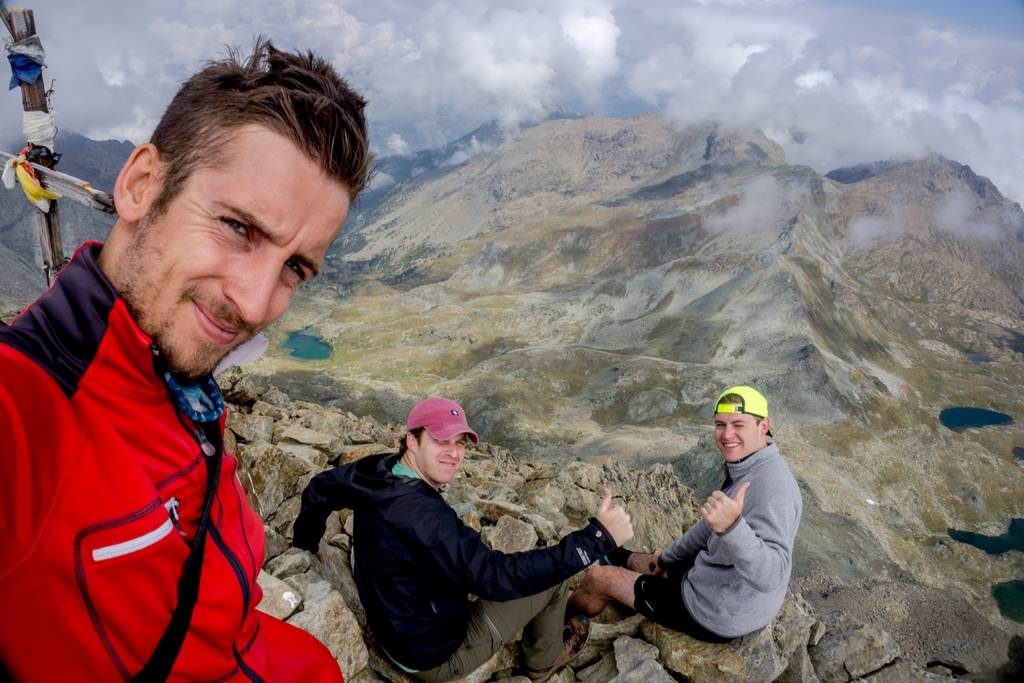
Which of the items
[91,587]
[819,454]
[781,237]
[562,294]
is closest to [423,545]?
[91,587]

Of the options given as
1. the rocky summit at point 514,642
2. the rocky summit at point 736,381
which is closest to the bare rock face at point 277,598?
the rocky summit at point 514,642

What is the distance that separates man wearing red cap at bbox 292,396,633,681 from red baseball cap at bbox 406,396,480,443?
12mm

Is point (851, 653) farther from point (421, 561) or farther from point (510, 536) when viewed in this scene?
point (421, 561)

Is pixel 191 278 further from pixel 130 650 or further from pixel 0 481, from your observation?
pixel 130 650

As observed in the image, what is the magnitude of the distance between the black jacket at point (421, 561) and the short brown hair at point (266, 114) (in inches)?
148

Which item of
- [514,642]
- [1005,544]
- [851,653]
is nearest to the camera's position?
[514,642]

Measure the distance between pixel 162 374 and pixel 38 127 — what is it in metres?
7.00

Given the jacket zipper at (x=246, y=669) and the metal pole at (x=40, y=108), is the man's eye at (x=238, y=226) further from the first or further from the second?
the metal pole at (x=40, y=108)

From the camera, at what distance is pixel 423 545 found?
5355mm

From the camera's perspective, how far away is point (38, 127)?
679cm

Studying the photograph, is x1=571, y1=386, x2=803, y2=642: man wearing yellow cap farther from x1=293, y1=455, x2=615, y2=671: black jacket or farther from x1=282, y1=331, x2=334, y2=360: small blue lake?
x1=282, y1=331, x2=334, y2=360: small blue lake

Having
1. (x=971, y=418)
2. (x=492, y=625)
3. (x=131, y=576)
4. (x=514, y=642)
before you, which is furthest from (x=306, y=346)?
(x=971, y=418)

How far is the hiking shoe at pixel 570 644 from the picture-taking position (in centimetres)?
757

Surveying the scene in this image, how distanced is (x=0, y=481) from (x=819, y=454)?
9825 cm
